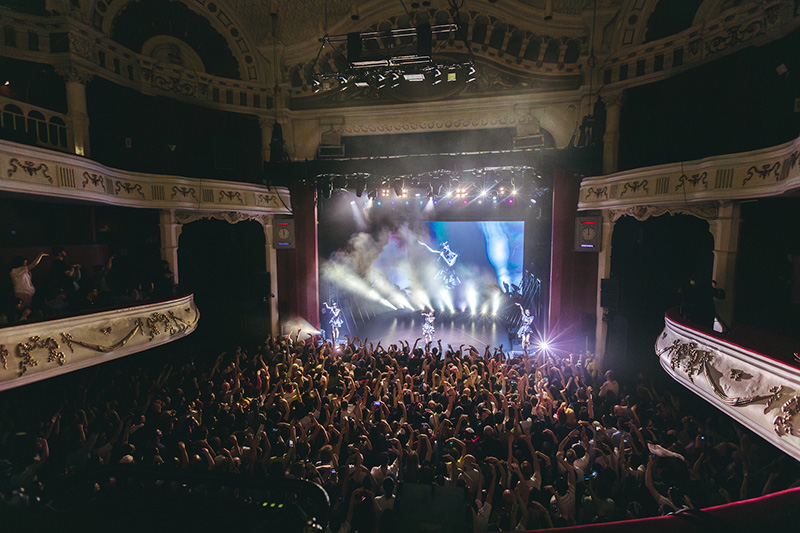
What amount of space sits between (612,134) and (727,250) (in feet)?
15.4

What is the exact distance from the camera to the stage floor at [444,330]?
13.6m

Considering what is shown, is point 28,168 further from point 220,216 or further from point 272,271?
point 272,271

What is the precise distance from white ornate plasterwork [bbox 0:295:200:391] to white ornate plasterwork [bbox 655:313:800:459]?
10.9m

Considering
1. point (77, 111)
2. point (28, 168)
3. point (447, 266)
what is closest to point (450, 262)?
point (447, 266)

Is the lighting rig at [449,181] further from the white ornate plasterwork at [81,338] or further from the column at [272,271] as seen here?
the white ornate plasterwork at [81,338]

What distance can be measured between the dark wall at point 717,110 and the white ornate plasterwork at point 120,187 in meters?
11.3

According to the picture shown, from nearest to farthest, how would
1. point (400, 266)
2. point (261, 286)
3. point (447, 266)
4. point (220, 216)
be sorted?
1. point (220, 216)
2. point (261, 286)
3. point (447, 266)
4. point (400, 266)

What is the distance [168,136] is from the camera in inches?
454

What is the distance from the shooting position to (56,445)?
570cm

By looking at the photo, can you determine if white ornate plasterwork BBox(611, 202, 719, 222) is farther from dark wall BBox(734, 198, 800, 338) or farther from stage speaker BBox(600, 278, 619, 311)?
stage speaker BBox(600, 278, 619, 311)

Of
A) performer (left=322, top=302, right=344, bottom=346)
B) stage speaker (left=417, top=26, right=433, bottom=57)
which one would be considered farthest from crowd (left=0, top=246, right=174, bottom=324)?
stage speaker (left=417, top=26, right=433, bottom=57)

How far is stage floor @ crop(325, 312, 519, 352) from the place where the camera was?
44.8 ft

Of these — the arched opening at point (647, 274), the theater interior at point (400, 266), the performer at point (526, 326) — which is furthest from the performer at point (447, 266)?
the arched opening at point (647, 274)

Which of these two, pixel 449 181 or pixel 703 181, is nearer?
pixel 703 181
